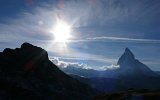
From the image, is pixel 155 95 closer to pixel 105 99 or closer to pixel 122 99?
pixel 122 99

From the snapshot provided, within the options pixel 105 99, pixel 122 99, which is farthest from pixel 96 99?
pixel 122 99

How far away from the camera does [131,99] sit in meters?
108

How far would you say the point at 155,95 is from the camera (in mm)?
110688

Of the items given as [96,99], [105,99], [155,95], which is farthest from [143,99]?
[96,99]

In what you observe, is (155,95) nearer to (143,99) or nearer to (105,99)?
(143,99)

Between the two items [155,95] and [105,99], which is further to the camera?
[105,99]

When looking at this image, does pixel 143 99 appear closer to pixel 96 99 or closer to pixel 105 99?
pixel 105 99

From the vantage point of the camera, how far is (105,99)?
130250 millimetres

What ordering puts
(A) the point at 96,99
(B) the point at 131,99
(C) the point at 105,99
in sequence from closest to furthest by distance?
(B) the point at 131,99 → (C) the point at 105,99 → (A) the point at 96,99

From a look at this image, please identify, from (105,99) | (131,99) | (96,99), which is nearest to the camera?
(131,99)

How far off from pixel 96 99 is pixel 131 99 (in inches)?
1539

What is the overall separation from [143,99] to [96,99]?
130 ft

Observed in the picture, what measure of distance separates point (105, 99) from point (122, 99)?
22.2 m

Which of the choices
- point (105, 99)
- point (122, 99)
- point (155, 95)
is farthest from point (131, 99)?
point (105, 99)
